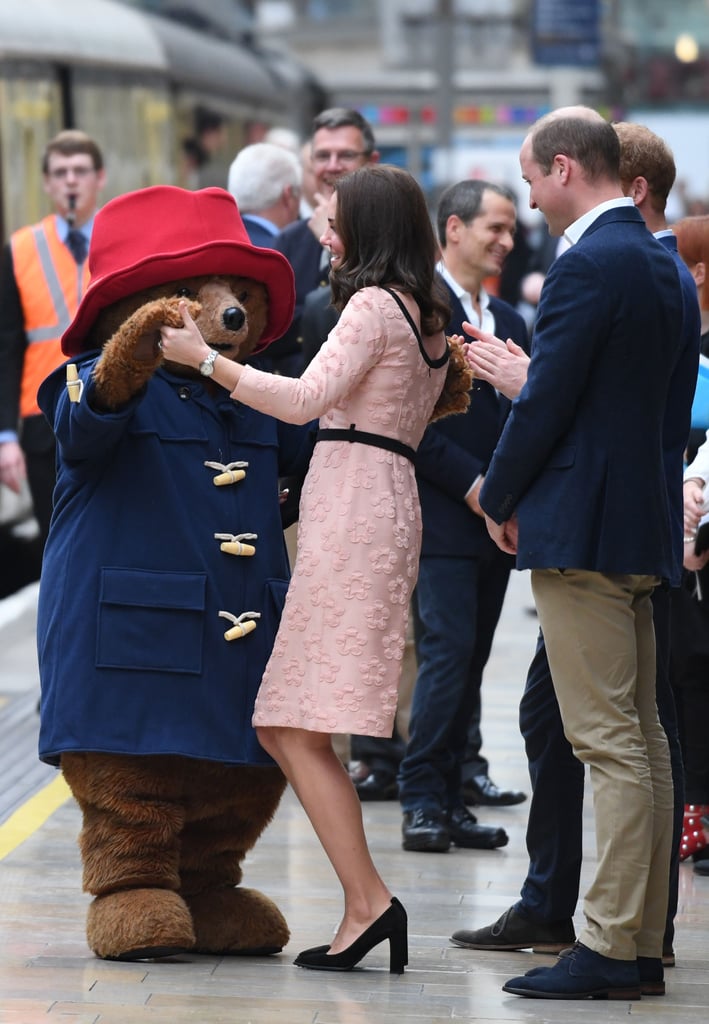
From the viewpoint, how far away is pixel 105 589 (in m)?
4.47

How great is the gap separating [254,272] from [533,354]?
2.62 ft

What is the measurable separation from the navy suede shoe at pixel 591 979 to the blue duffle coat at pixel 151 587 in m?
0.82

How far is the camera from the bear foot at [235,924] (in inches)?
184

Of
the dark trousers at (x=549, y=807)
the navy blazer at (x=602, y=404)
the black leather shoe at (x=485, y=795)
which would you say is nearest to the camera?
the navy blazer at (x=602, y=404)

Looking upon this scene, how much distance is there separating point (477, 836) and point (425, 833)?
18 centimetres

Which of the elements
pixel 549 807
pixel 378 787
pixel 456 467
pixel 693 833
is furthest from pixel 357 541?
pixel 378 787

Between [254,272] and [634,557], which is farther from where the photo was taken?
[254,272]

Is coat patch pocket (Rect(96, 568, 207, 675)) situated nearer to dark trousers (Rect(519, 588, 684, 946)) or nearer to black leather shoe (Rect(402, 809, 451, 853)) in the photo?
dark trousers (Rect(519, 588, 684, 946))

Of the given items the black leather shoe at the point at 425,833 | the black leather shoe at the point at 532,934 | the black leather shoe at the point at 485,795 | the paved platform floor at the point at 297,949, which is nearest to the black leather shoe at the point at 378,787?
the paved platform floor at the point at 297,949

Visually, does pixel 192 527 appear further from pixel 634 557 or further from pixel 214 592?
pixel 634 557

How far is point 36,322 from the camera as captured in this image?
25.2ft

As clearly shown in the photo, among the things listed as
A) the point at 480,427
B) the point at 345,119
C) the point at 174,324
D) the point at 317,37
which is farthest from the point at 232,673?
the point at 317,37

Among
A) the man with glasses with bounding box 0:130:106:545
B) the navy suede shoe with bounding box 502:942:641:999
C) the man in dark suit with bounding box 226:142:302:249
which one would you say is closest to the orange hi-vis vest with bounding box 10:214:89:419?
the man with glasses with bounding box 0:130:106:545

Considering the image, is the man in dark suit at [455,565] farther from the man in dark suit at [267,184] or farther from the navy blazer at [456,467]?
the man in dark suit at [267,184]
